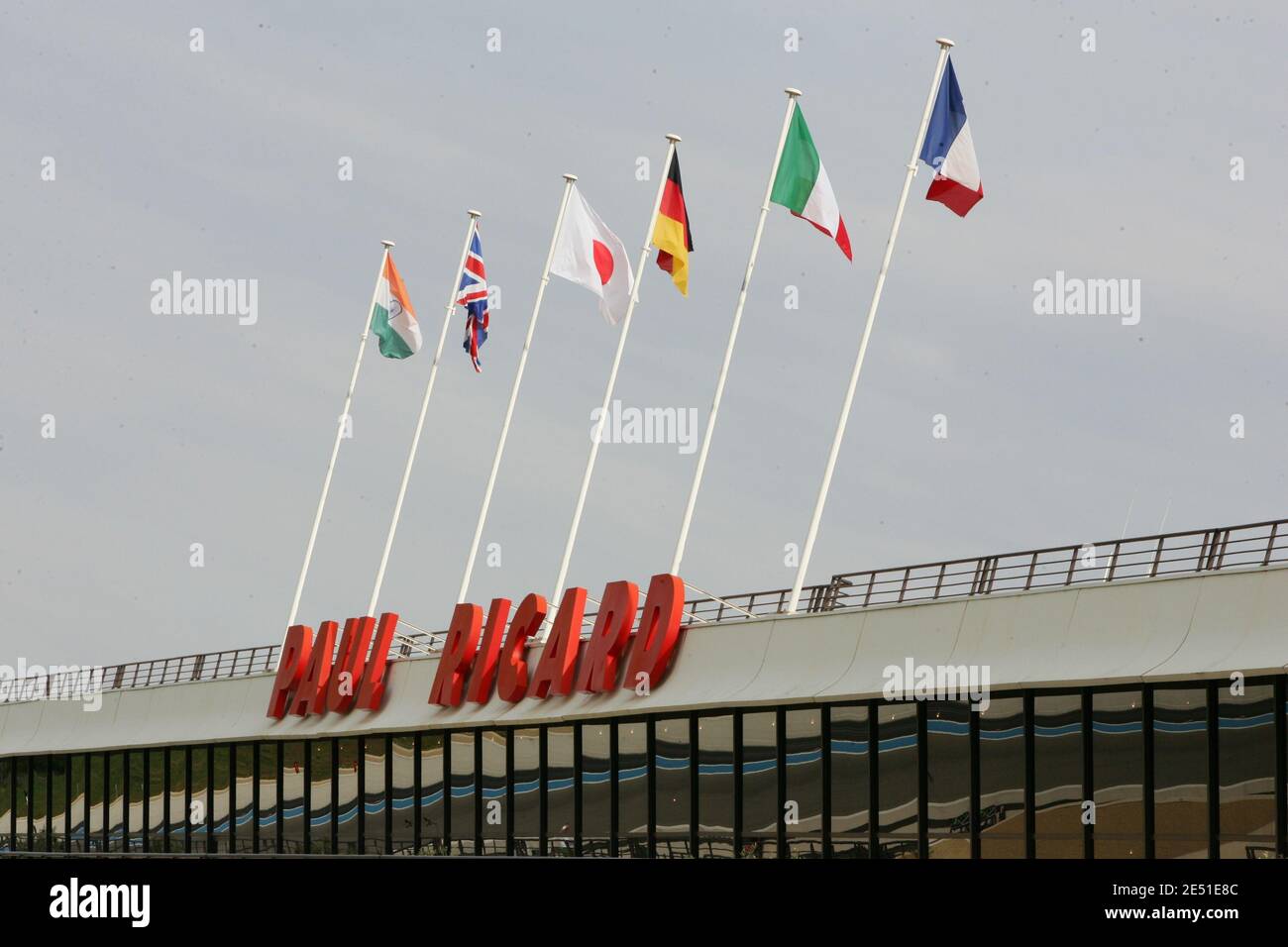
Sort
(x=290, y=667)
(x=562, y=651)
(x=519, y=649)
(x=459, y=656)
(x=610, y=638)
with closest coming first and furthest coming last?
(x=610, y=638)
(x=562, y=651)
(x=519, y=649)
(x=459, y=656)
(x=290, y=667)

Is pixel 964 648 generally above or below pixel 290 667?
below

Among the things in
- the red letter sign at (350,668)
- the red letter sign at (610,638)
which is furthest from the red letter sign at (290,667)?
the red letter sign at (610,638)

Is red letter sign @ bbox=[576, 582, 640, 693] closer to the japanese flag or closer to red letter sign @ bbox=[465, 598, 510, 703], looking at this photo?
red letter sign @ bbox=[465, 598, 510, 703]

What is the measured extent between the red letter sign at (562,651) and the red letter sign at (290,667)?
1025 centimetres

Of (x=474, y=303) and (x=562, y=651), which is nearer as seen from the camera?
(x=562, y=651)

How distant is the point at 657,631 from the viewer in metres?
33.2

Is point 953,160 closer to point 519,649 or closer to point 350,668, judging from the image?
point 519,649

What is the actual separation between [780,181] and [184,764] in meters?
22.6

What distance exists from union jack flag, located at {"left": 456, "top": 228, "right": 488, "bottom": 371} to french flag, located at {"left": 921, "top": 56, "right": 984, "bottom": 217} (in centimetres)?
1284

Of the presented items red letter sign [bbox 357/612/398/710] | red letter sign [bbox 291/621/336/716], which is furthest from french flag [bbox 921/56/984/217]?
red letter sign [bbox 291/621/336/716]

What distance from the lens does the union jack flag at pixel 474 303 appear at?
43.4 metres

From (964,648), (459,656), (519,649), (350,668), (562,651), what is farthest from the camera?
(350,668)

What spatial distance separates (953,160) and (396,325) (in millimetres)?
16490

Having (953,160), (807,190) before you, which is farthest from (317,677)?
(953,160)
